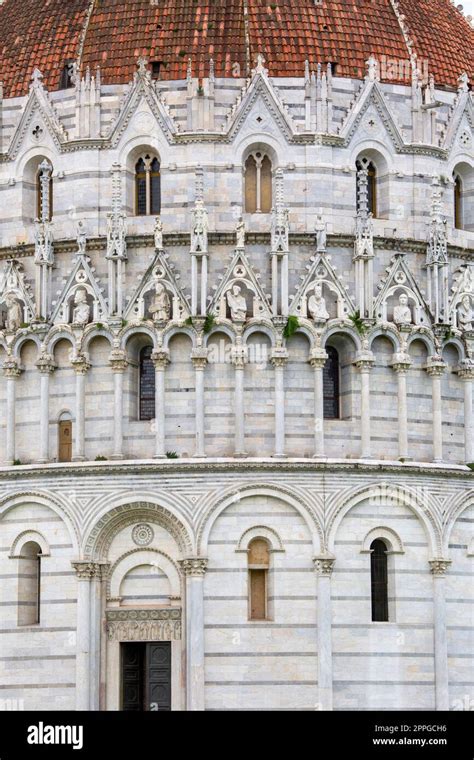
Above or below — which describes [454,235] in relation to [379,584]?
above

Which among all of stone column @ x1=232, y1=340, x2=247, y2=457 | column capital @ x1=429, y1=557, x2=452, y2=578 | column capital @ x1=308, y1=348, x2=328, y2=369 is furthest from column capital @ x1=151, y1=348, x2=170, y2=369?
column capital @ x1=429, y1=557, x2=452, y2=578

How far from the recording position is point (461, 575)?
150ft

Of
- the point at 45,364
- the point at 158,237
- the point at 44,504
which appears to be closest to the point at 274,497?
the point at 44,504

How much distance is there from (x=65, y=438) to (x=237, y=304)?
17.1ft

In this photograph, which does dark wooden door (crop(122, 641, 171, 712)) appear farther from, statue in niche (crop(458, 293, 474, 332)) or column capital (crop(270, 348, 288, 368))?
statue in niche (crop(458, 293, 474, 332))

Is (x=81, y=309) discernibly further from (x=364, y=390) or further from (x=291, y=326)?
(x=364, y=390)

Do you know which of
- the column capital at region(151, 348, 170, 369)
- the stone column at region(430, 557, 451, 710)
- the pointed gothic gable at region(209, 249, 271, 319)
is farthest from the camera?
the pointed gothic gable at region(209, 249, 271, 319)

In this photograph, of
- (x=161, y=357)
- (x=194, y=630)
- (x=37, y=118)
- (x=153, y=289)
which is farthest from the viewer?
(x=37, y=118)

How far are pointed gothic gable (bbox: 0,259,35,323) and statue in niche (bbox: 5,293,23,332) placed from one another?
0.33ft

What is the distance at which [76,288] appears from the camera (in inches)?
1804

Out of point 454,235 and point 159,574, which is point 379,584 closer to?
point 159,574

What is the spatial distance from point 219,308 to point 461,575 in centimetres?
848

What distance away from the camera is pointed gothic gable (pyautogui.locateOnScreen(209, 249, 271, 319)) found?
148ft
